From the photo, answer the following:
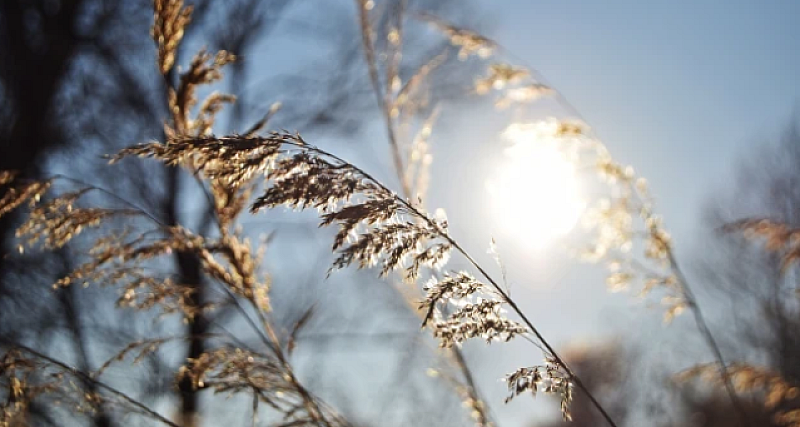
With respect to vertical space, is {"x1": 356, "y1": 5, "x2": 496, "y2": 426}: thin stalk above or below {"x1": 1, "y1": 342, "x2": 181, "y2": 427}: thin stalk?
above

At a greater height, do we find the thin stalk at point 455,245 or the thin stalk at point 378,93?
the thin stalk at point 378,93

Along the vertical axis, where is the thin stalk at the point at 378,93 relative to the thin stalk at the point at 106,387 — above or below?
above

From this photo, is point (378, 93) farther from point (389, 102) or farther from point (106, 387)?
point (106, 387)

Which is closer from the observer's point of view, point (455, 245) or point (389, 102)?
point (455, 245)

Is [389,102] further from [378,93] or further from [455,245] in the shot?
[455,245]

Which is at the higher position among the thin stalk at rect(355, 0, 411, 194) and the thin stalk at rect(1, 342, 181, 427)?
the thin stalk at rect(355, 0, 411, 194)

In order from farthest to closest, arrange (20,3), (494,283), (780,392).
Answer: (20,3)
(780,392)
(494,283)

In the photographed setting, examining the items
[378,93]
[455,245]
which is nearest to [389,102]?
[378,93]

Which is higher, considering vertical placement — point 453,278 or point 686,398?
point 686,398

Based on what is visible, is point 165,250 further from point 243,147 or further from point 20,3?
point 20,3

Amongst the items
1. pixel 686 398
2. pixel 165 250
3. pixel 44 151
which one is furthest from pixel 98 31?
pixel 686 398

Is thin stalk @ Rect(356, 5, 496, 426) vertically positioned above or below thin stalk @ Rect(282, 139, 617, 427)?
above

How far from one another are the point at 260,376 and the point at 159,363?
4.56 metres

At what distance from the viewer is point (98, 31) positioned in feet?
25.0
